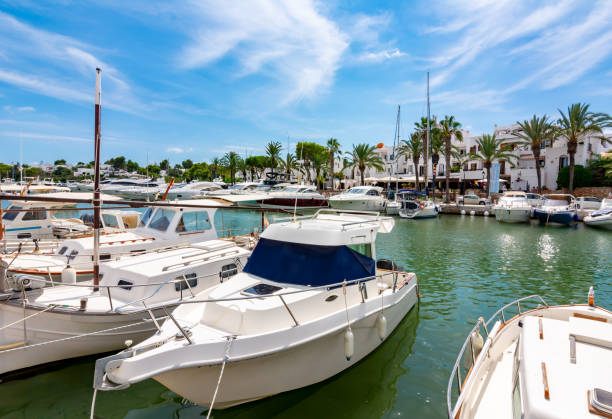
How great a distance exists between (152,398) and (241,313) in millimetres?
2573

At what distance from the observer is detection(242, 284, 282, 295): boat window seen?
6047mm

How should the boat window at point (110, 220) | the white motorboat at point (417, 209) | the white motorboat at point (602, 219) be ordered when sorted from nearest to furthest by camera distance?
the boat window at point (110, 220), the white motorboat at point (602, 219), the white motorboat at point (417, 209)

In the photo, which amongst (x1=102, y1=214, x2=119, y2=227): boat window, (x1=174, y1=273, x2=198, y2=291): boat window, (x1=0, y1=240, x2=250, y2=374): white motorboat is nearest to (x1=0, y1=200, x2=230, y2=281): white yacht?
(x1=0, y1=240, x2=250, y2=374): white motorboat

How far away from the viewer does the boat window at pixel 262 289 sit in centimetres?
605

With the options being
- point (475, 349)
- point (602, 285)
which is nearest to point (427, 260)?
point (602, 285)

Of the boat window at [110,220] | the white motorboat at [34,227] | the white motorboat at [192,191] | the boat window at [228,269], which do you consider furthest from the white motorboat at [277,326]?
the white motorboat at [192,191]

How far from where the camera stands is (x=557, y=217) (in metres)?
30.3

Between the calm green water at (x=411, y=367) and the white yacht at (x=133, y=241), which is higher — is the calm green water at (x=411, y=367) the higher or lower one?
the lower one

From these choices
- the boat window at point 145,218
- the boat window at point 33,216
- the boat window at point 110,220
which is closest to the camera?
the boat window at point 145,218

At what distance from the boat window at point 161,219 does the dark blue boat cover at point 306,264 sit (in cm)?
533

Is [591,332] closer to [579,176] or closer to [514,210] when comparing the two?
[514,210]

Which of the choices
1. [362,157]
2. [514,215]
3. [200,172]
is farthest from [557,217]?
[200,172]

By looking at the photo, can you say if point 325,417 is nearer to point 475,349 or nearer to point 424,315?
point 475,349

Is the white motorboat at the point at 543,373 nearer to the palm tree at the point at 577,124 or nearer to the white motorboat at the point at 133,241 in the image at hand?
the white motorboat at the point at 133,241
